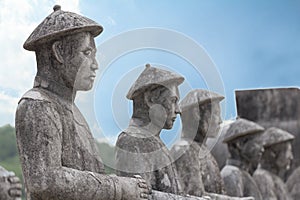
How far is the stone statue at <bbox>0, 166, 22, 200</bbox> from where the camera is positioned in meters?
7.22

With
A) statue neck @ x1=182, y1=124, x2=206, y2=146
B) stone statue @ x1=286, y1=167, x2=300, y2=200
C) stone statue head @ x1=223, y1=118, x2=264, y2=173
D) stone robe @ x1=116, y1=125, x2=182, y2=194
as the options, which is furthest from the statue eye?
stone statue @ x1=286, y1=167, x2=300, y2=200

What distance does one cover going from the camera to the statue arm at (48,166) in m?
5.87

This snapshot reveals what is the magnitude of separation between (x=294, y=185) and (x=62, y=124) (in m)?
9.47

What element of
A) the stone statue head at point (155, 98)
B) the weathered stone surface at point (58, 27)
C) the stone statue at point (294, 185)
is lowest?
the stone statue at point (294, 185)

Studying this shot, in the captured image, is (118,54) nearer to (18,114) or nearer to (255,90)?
(18,114)

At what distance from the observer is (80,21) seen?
6508 mm

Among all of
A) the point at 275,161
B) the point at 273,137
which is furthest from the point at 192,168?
the point at 275,161

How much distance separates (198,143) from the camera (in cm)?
1019

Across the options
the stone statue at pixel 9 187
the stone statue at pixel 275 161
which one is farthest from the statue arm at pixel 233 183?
the stone statue at pixel 9 187

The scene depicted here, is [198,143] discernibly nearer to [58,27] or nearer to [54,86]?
[54,86]

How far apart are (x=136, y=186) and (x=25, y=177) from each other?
0.93m

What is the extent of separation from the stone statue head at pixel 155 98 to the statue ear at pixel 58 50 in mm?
1850

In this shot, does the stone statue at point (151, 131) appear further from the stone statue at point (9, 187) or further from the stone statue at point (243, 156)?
the stone statue at point (243, 156)

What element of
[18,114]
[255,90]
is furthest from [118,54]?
[255,90]
